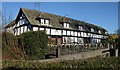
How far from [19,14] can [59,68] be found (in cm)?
3826

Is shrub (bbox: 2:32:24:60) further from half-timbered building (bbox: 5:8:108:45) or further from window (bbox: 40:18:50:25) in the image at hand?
window (bbox: 40:18:50:25)

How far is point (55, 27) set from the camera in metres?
45.4

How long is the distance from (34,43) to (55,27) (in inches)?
1012

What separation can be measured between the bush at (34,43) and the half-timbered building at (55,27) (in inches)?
611

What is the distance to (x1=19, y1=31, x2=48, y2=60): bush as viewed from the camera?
1892cm

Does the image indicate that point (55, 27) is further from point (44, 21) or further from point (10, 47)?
point (10, 47)

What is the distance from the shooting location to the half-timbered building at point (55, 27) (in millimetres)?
41969

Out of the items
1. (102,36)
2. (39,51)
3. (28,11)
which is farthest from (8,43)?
(102,36)

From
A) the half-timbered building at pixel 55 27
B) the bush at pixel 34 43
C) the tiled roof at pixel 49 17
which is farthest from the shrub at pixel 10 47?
the tiled roof at pixel 49 17

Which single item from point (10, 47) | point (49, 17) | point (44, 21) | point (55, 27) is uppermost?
point (49, 17)

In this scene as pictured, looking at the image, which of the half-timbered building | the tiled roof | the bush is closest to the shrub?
the bush

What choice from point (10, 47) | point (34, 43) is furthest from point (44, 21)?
point (10, 47)

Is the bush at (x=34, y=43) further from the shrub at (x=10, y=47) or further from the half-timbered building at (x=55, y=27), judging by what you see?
the half-timbered building at (x=55, y=27)

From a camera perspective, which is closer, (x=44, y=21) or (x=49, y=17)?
(x=44, y=21)
